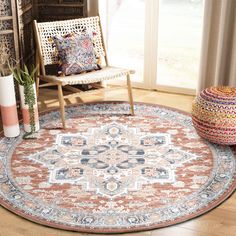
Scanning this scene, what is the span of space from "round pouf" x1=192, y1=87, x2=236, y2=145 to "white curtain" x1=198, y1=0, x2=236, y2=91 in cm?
56

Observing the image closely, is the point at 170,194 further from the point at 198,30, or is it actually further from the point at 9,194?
the point at 198,30

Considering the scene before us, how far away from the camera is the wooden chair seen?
3873 mm

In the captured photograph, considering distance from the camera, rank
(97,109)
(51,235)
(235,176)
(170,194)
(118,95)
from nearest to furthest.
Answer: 1. (51,235)
2. (170,194)
3. (235,176)
4. (97,109)
5. (118,95)

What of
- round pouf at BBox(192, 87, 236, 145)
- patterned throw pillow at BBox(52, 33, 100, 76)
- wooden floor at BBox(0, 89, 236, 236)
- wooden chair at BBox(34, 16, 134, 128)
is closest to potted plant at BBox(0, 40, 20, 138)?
wooden chair at BBox(34, 16, 134, 128)

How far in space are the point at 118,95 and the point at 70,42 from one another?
30.8 inches

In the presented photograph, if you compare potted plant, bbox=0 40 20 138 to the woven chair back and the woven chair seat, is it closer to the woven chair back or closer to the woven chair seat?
the woven chair seat

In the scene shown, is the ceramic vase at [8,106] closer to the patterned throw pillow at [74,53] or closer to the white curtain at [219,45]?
the patterned throw pillow at [74,53]

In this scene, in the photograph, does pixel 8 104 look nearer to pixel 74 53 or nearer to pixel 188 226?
pixel 74 53

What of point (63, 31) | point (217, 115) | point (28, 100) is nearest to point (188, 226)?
point (217, 115)

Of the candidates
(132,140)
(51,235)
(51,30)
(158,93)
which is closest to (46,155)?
(132,140)

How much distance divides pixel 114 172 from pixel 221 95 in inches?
38.2

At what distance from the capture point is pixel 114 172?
10.5ft

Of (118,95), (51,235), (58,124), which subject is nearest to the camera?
(51,235)

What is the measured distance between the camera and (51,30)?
13.7 feet
